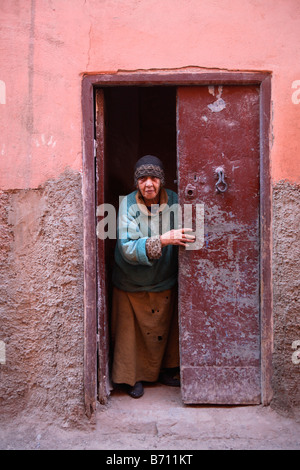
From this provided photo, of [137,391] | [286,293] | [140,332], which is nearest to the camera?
[286,293]

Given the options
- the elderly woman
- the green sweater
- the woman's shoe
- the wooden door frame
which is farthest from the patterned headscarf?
the woman's shoe

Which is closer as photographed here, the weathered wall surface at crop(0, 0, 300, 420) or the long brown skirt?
the weathered wall surface at crop(0, 0, 300, 420)

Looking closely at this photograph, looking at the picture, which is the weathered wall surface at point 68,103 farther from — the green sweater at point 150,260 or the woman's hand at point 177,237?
the woman's hand at point 177,237

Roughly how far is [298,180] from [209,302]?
95 cm

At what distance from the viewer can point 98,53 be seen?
267 centimetres

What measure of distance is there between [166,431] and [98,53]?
235 cm

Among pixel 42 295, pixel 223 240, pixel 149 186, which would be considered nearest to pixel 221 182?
pixel 223 240

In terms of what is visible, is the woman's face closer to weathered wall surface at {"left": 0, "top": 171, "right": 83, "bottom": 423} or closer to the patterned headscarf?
the patterned headscarf

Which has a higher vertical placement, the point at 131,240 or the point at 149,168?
the point at 149,168

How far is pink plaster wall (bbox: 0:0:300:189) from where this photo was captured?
8.74 ft

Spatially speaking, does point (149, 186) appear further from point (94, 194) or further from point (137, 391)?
point (137, 391)

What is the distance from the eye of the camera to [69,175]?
2664 mm

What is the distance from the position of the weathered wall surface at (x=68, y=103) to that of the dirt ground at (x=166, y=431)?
0.75ft
